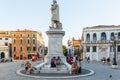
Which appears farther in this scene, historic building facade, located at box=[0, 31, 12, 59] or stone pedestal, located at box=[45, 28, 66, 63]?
historic building facade, located at box=[0, 31, 12, 59]

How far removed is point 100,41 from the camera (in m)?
62.0

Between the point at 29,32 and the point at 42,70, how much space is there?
228 ft

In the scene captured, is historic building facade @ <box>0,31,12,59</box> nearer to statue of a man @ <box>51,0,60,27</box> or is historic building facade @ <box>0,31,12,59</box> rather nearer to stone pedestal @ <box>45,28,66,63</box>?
statue of a man @ <box>51,0,60,27</box>

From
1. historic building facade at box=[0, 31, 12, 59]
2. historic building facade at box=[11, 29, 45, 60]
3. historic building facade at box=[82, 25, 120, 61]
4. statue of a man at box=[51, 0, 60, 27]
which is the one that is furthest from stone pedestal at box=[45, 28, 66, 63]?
historic building facade at box=[11, 29, 45, 60]

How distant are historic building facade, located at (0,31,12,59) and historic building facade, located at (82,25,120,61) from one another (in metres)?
→ 32.1

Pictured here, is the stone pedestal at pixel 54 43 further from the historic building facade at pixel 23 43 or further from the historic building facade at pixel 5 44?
the historic building facade at pixel 23 43

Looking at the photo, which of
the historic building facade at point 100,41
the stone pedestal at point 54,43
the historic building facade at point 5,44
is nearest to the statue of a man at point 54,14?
the stone pedestal at point 54,43

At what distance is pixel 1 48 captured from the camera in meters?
81.6

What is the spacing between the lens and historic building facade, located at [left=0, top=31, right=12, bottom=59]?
268 ft

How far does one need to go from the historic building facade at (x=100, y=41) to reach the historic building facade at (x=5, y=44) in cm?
3215

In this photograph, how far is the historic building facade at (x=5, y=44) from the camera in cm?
8169

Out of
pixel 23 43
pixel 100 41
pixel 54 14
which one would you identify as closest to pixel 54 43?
pixel 54 14

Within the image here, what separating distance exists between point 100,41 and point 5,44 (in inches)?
1556

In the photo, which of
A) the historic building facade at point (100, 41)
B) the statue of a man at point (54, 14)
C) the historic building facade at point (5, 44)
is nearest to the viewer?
the statue of a man at point (54, 14)
